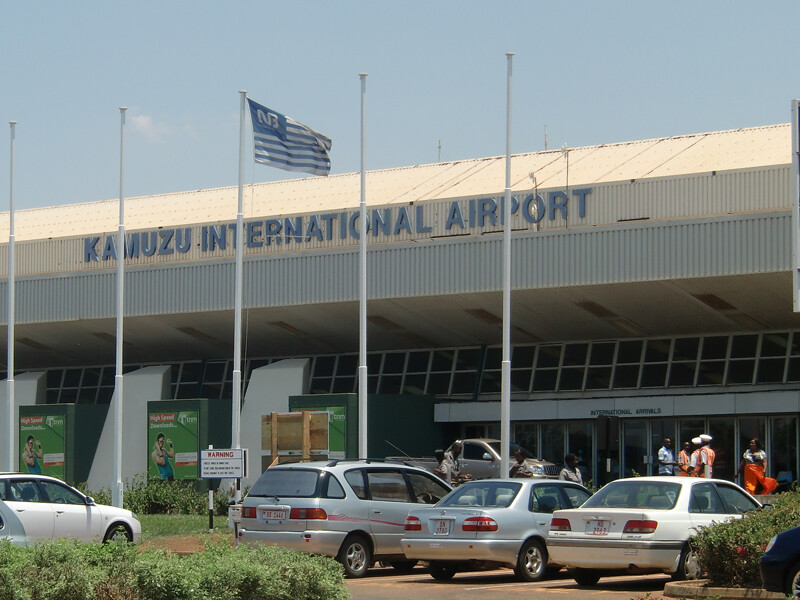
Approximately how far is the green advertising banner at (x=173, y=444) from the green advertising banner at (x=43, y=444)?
312 centimetres

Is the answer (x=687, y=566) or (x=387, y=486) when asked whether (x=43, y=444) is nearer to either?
(x=387, y=486)

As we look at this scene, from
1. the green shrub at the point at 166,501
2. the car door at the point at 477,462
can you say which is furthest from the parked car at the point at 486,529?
the green shrub at the point at 166,501

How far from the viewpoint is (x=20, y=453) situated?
133ft

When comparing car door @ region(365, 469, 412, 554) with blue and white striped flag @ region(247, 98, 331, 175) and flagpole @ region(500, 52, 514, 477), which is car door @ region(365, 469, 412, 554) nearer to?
flagpole @ region(500, 52, 514, 477)

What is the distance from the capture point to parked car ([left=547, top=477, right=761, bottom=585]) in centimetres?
1619

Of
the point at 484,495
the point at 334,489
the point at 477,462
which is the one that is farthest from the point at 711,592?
the point at 477,462

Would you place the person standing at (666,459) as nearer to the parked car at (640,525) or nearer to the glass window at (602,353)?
the glass window at (602,353)

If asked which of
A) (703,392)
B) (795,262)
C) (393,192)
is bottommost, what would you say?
(703,392)

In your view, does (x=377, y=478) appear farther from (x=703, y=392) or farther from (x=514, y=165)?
(x=514, y=165)

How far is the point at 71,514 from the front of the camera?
21062 mm

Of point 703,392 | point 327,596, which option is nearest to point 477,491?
point 327,596

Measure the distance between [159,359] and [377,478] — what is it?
24727 millimetres

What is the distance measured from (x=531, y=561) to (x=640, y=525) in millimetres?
2246

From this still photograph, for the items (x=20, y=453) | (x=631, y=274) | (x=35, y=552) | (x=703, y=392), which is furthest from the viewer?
(x=20, y=453)
